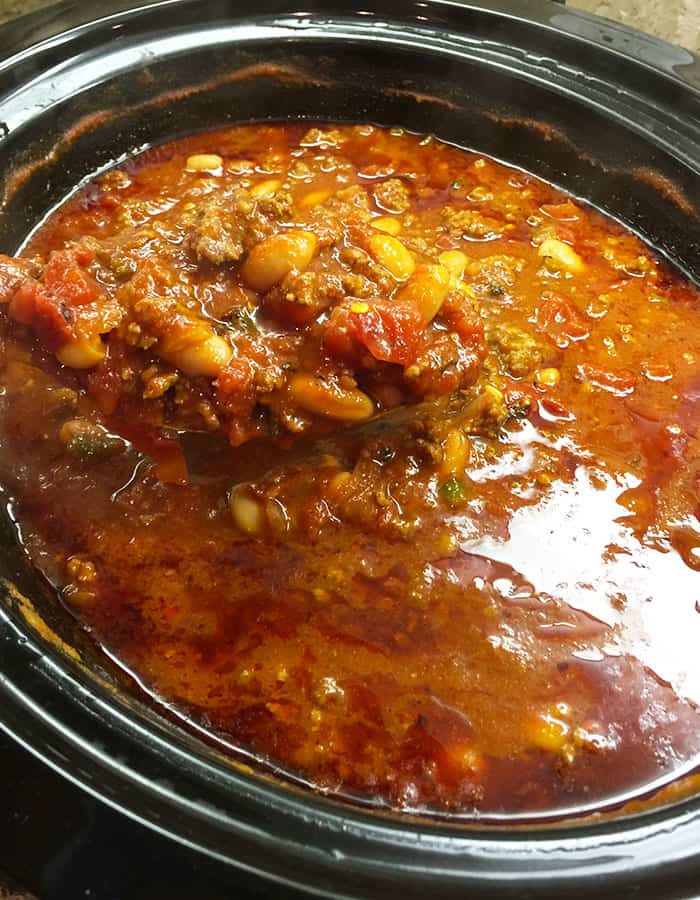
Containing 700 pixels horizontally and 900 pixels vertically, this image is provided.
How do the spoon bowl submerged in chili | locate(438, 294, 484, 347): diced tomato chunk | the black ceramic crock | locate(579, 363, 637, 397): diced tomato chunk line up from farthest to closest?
the black ceramic crock < locate(579, 363, 637, 397): diced tomato chunk < locate(438, 294, 484, 347): diced tomato chunk < the spoon bowl submerged in chili

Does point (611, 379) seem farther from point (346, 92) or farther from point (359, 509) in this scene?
point (346, 92)

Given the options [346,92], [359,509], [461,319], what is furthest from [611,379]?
[346,92]

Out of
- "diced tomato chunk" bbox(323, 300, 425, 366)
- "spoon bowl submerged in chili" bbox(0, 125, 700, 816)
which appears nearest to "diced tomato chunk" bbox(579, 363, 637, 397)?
"spoon bowl submerged in chili" bbox(0, 125, 700, 816)

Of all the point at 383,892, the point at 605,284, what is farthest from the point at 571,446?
the point at 383,892

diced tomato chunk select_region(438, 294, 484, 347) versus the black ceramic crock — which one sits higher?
the black ceramic crock

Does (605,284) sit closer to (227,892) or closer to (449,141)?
(449,141)

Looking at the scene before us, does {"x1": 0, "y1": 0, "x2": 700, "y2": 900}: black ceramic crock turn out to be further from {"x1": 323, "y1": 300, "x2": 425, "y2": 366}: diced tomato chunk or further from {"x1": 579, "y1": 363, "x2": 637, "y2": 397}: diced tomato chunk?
{"x1": 323, "y1": 300, "x2": 425, "y2": 366}: diced tomato chunk

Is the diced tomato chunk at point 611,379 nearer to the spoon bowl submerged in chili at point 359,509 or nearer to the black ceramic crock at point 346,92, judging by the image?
the spoon bowl submerged in chili at point 359,509

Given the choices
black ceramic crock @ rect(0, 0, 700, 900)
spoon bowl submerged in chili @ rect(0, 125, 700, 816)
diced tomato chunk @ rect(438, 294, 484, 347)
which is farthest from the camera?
black ceramic crock @ rect(0, 0, 700, 900)
